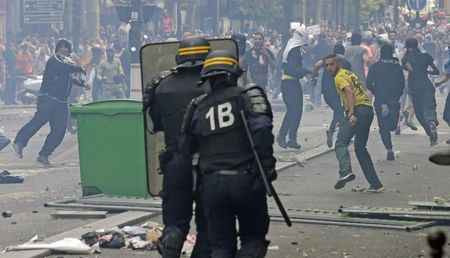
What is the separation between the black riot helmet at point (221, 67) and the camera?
24.8 feet

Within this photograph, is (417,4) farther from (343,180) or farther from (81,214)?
(81,214)

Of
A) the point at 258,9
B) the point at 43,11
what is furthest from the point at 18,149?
the point at 258,9

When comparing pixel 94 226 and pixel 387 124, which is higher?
pixel 94 226

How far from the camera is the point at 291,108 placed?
2036 cm

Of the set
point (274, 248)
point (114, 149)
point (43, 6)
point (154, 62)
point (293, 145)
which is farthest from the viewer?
point (43, 6)

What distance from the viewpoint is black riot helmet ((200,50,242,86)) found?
7551 mm

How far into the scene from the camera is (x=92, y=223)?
11539 mm

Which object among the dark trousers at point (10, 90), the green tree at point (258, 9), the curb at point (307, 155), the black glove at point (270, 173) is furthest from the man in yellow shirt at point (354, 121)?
the green tree at point (258, 9)

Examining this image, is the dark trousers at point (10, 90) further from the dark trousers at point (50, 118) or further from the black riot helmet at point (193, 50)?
the black riot helmet at point (193, 50)

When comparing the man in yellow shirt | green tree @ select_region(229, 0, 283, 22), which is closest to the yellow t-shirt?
the man in yellow shirt

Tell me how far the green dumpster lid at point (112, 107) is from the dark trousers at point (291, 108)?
278 inches

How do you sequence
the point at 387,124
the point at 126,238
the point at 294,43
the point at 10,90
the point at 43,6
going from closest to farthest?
the point at 126,238 < the point at 387,124 < the point at 294,43 < the point at 10,90 < the point at 43,6

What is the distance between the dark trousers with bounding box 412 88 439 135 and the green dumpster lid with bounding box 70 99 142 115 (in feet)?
28.3

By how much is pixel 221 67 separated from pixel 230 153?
1.65 ft
